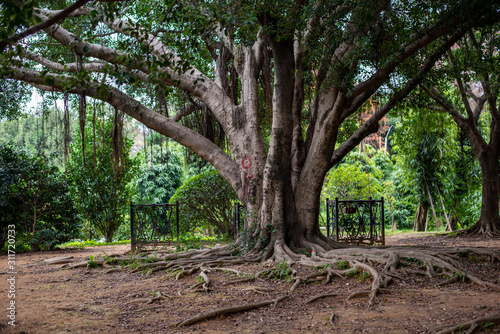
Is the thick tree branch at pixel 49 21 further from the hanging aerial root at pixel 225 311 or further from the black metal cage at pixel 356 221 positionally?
the black metal cage at pixel 356 221

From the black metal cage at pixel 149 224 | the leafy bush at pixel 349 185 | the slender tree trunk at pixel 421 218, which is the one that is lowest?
the slender tree trunk at pixel 421 218

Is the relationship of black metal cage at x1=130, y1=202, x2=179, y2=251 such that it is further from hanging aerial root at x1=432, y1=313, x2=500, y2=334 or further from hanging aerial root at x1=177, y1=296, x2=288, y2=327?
hanging aerial root at x1=432, y1=313, x2=500, y2=334

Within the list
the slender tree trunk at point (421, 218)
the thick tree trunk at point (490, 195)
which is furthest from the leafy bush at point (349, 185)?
the thick tree trunk at point (490, 195)

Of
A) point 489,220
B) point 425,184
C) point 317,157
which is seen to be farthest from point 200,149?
point 425,184

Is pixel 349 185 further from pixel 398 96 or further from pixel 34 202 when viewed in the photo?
pixel 34 202

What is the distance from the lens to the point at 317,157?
6.87 metres

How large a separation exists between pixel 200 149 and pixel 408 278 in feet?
14.4

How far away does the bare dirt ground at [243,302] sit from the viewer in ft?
11.6

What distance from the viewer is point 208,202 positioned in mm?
11430

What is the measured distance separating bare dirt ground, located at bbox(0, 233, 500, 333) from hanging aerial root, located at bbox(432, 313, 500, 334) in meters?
0.05

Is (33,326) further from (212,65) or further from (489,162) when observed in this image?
(489,162)

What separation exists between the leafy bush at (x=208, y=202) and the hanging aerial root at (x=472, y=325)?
835cm

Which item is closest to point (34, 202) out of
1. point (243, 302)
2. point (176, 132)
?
point (176, 132)

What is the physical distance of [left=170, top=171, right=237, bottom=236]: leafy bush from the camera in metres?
11.3
